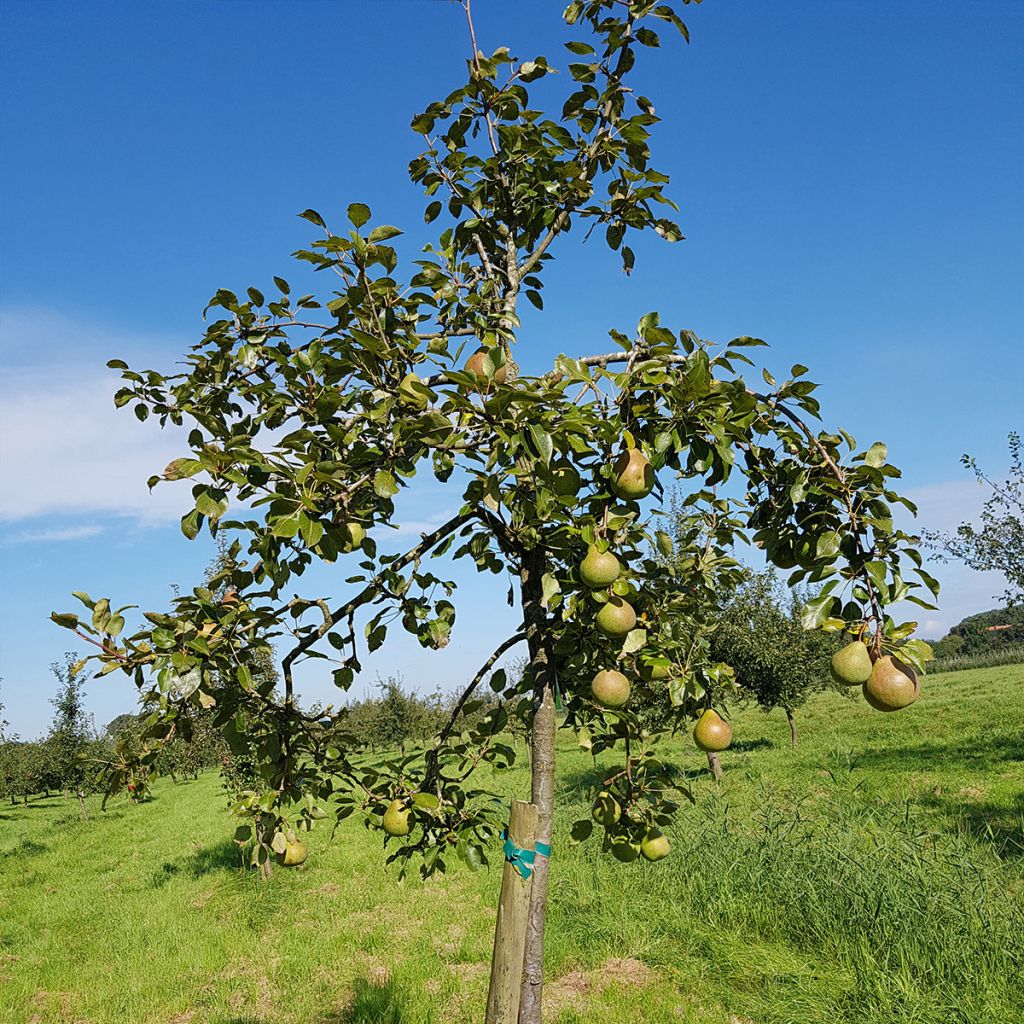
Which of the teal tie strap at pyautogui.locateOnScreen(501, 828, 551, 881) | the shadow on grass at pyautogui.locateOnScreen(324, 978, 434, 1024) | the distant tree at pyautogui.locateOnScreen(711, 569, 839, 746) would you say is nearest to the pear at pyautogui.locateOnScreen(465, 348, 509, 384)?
the teal tie strap at pyautogui.locateOnScreen(501, 828, 551, 881)

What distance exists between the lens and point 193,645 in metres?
2.31

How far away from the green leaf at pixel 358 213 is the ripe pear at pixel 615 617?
1.50m

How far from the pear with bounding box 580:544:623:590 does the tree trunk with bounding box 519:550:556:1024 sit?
1.70 ft

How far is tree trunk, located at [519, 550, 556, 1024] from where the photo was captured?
9.02ft

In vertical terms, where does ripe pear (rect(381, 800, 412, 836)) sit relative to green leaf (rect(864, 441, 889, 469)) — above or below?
below

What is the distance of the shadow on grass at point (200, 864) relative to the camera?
13430 mm

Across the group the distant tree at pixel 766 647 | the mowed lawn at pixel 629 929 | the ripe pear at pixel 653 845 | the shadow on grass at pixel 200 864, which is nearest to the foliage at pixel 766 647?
the distant tree at pixel 766 647

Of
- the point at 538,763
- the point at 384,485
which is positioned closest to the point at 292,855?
the point at 538,763

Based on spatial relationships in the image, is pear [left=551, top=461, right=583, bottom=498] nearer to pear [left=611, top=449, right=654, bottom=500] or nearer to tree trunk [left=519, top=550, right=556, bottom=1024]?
pear [left=611, top=449, right=654, bottom=500]

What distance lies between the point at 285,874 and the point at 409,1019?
21.8 ft

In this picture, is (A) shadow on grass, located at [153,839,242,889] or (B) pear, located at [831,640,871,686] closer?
(B) pear, located at [831,640,871,686]

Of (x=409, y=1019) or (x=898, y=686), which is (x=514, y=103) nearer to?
(x=898, y=686)

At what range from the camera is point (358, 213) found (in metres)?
2.46

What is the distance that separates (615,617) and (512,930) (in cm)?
124
